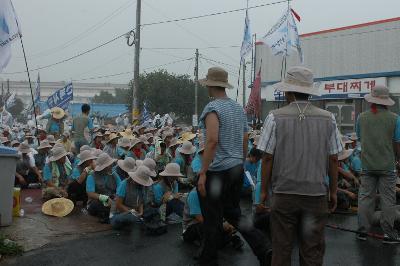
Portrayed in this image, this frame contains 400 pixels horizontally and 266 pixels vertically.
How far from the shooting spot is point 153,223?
677cm

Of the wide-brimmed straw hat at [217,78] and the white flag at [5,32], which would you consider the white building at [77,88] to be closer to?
the white flag at [5,32]

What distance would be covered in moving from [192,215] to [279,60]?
893 inches

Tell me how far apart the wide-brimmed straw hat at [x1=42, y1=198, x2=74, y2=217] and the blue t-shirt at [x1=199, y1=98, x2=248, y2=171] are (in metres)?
4.00

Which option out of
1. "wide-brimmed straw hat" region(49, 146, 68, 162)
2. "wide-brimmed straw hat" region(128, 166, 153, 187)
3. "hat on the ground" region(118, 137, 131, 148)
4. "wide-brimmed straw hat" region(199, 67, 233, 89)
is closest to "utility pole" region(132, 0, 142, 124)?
"hat on the ground" region(118, 137, 131, 148)

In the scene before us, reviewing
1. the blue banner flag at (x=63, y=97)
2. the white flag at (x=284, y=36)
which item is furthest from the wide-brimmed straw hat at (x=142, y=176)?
the blue banner flag at (x=63, y=97)

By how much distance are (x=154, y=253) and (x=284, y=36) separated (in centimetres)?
1021

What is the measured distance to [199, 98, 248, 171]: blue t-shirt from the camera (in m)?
4.61

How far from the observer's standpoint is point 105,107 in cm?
6731

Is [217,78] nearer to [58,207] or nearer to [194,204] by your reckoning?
[194,204]

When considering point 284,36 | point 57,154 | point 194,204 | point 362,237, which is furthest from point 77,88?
point 362,237

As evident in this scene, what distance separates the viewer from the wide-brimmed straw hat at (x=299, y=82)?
12.2 ft

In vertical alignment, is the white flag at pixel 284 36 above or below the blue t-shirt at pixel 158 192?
above

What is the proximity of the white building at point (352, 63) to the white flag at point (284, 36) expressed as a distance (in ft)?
21.4

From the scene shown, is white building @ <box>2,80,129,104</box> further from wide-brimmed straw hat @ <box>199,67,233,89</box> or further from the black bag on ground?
wide-brimmed straw hat @ <box>199,67,233,89</box>
